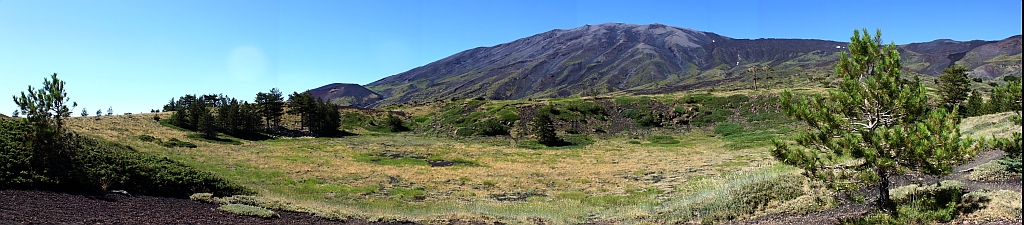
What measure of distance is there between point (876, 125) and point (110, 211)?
20.3 meters

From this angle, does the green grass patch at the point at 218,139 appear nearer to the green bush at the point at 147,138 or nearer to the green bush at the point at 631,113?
the green bush at the point at 147,138

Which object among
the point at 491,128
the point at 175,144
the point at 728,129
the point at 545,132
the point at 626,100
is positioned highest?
the point at 626,100

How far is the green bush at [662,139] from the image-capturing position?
197 feet

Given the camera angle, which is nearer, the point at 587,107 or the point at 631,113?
the point at 631,113

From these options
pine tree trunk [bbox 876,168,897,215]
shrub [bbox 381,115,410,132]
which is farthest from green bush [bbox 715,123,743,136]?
pine tree trunk [bbox 876,168,897,215]

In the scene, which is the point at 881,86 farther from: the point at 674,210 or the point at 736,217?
the point at 674,210

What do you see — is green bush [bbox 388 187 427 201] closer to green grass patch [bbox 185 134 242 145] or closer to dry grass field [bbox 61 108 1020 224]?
dry grass field [bbox 61 108 1020 224]

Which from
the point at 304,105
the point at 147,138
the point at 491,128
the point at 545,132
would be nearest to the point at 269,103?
the point at 304,105

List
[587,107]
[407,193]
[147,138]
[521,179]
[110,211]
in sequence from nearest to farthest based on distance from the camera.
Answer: [110,211]
[407,193]
[521,179]
[147,138]
[587,107]

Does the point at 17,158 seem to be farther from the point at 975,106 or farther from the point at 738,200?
the point at 975,106

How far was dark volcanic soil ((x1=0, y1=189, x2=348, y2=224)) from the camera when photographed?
11477 mm

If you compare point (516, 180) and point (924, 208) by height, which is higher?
point (924, 208)

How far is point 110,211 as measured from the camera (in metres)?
13.0

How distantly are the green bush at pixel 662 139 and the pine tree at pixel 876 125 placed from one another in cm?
4873
